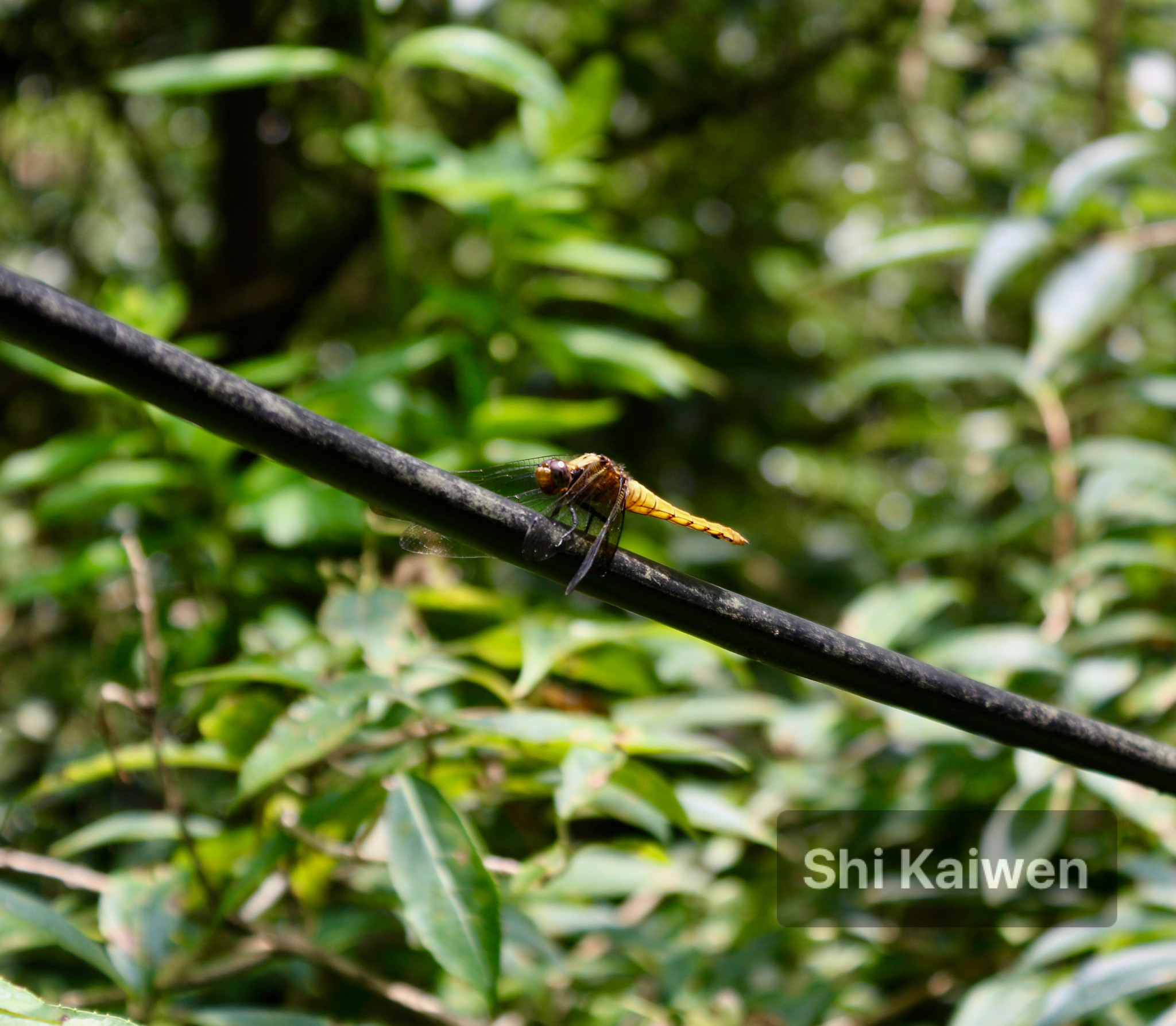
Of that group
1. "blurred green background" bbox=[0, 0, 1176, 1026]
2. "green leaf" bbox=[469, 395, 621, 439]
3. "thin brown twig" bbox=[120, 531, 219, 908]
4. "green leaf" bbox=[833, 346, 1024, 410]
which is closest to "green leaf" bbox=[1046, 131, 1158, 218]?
"blurred green background" bbox=[0, 0, 1176, 1026]

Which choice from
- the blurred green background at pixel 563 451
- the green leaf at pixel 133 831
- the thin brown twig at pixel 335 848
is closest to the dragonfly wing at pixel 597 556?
the blurred green background at pixel 563 451

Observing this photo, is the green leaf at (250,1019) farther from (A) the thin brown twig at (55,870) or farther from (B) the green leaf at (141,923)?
(A) the thin brown twig at (55,870)

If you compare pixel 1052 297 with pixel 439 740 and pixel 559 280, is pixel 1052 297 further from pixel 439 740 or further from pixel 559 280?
pixel 439 740

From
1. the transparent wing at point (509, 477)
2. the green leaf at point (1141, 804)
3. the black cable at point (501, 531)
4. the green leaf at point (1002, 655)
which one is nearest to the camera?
the black cable at point (501, 531)

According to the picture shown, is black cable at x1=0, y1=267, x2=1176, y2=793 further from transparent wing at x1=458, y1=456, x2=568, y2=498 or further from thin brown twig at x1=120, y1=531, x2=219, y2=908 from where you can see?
thin brown twig at x1=120, y1=531, x2=219, y2=908

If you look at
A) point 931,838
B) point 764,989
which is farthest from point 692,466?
point 764,989

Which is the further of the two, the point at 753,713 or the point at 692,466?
the point at 692,466
